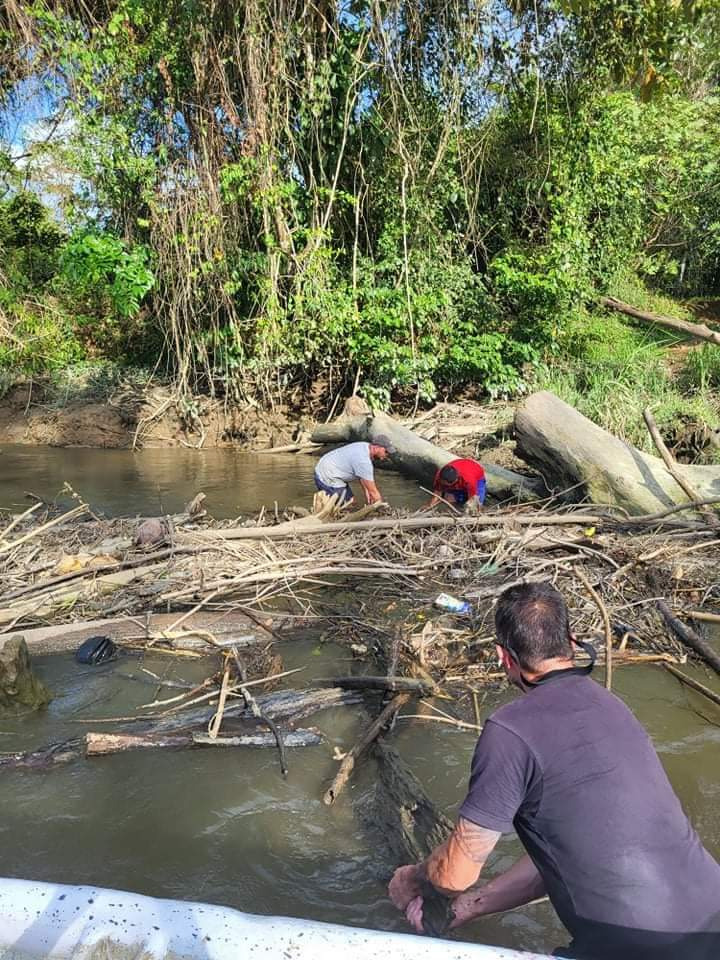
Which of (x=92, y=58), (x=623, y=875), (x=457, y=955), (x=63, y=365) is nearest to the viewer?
(x=457, y=955)

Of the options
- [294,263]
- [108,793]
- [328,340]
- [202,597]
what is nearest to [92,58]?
[294,263]

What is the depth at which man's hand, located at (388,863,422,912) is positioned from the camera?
234 cm

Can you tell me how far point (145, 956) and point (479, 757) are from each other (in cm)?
99

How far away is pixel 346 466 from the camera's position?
760 centimetres

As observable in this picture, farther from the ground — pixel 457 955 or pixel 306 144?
pixel 306 144

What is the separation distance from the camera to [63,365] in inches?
610

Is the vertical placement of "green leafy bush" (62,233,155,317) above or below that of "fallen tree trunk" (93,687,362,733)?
above

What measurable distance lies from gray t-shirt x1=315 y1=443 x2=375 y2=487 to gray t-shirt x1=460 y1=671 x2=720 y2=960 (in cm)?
556

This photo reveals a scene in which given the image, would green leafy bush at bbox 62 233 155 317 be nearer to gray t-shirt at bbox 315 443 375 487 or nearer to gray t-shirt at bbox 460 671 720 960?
gray t-shirt at bbox 315 443 375 487

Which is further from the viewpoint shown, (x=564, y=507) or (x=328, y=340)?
(x=328, y=340)

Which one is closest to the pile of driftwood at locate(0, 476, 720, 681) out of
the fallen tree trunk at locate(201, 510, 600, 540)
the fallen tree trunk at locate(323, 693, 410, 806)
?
the fallen tree trunk at locate(201, 510, 600, 540)

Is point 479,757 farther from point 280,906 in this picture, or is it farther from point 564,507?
point 564,507

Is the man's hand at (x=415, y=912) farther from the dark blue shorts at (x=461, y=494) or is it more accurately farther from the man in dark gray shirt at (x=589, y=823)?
the dark blue shorts at (x=461, y=494)

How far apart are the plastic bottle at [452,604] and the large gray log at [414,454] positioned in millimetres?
3231
